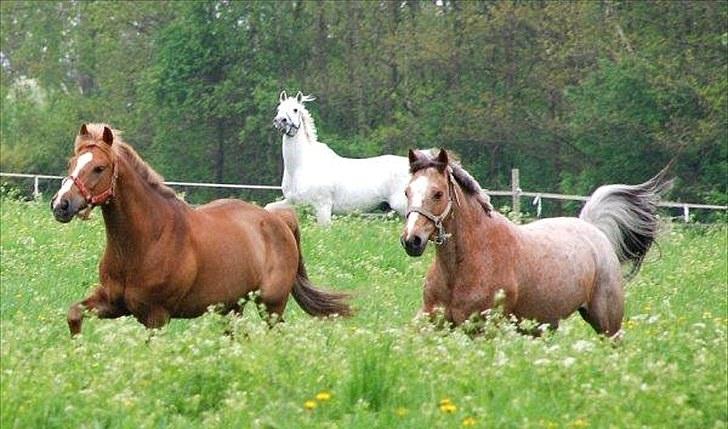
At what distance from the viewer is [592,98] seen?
153 feet

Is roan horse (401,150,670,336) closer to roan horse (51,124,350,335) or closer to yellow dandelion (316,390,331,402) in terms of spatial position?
roan horse (51,124,350,335)

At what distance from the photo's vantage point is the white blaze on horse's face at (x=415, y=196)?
31.9 ft

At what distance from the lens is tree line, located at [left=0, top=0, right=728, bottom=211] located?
45.2 metres

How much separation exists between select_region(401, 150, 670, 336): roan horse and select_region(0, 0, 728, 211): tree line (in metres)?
30.4

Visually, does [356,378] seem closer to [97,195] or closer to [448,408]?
[448,408]

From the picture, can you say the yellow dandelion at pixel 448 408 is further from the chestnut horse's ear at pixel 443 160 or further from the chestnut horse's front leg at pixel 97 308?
the chestnut horse's front leg at pixel 97 308

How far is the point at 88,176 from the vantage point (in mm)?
9883

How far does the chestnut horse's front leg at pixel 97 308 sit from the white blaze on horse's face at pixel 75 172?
2.24 feet

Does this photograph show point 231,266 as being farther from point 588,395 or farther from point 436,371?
point 588,395

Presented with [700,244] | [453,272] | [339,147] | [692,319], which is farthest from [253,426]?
[339,147]

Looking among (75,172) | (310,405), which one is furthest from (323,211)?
(310,405)

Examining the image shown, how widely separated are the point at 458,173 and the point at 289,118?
1409 cm

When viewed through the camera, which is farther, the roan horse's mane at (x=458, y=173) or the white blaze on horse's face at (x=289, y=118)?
the white blaze on horse's face at (x=289, y=118)

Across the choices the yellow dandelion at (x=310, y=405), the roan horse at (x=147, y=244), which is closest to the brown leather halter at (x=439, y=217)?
the roan horse at (x=147, y=244)
